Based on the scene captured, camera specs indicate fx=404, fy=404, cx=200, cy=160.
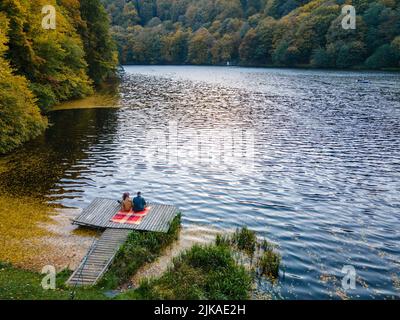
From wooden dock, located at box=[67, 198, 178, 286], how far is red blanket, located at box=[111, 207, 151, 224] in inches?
10.2

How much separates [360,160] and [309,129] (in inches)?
539

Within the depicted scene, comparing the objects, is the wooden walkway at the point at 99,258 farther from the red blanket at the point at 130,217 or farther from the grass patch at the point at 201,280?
the grass patch at the point at 201,280

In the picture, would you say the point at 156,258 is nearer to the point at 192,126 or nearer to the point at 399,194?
the point at 399,194

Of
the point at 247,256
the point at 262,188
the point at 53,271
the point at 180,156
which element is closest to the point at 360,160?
the point at 262,188

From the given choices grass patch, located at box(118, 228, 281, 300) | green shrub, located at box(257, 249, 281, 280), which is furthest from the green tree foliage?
green shrub, located at box(257, 249, 281, 280)

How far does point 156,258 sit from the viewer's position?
20953 millimetres

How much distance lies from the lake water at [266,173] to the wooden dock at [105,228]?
→ 198 centimetres

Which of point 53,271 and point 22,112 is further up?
point 22,112

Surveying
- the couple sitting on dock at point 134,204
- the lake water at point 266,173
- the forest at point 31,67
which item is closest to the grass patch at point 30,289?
the couple sitting on dock at point 134,204

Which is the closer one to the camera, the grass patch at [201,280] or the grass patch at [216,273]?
the grass patch at [201,280]

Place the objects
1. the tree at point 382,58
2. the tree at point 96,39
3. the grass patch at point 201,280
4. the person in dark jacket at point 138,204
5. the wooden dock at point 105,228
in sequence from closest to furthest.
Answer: the grass patch at point 201,280 < the wooden dock at point 105,228 < the person in dark jacket at point 138,204 < the tree at point 96,39 < the tree at point 382,58

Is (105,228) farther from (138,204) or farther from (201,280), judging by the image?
(201,280)

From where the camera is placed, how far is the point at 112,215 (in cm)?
2523

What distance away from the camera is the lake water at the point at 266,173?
2142 cm
